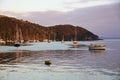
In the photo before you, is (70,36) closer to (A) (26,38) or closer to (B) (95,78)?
(A) (26,38)

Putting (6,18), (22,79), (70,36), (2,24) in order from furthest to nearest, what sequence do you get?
(70,36) → (6,18) → (2,24) → (22,79)

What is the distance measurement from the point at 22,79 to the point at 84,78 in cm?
345

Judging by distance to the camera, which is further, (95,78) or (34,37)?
(34,37)

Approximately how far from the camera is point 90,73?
773 inches

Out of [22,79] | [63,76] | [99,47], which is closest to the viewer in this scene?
[22,79]

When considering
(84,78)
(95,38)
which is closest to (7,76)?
(84,78)

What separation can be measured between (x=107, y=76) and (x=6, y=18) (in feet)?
425

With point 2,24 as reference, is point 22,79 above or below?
below

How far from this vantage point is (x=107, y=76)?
1819 centimetres

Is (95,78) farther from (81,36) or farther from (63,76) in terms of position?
(81,36)

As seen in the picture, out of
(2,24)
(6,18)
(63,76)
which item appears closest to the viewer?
(63,76)

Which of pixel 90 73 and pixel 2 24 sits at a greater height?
pixel 2 24

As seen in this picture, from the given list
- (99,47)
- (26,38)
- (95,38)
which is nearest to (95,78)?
(99,47)

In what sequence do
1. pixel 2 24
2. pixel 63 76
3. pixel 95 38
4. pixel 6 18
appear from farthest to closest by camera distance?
pixel 95 38
pixel 6 18
pixel 2 24
pixel 63 76
